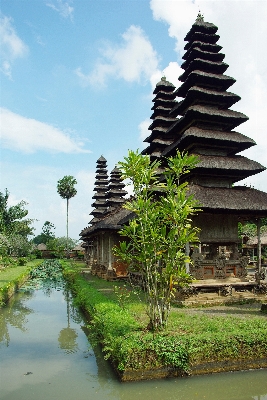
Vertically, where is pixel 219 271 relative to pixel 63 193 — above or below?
below

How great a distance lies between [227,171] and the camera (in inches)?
643

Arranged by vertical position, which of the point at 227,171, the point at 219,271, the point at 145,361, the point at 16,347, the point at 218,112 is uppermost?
the point at 218,112

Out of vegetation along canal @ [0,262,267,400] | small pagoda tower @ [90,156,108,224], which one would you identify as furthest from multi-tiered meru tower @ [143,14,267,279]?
small pagoda tower @ [90,156,108,224]

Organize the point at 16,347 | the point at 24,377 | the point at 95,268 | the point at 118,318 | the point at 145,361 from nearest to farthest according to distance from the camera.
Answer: the point at 145,361 < the point at 24,377 < the point at 118,318 < the point at 16,347 < the point at 95,268

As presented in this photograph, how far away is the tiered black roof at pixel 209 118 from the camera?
1636cm

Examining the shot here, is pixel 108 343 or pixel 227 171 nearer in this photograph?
pixel 108 343

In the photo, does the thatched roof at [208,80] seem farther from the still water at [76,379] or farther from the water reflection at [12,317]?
the water reflection at [12,317]

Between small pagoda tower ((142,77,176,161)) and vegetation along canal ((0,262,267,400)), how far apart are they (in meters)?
14.9

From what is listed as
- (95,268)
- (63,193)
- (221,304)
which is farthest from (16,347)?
(63,193)

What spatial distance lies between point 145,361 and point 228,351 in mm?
1888

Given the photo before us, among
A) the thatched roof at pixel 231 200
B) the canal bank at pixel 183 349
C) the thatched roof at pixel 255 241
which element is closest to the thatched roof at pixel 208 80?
the thatched roof at pixel 231 200

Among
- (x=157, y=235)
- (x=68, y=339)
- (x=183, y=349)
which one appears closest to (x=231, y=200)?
(x=157, y=235)

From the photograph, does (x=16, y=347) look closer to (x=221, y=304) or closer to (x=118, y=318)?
(x=118, y=318)

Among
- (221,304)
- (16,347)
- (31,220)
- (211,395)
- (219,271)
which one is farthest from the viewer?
(31,220)
